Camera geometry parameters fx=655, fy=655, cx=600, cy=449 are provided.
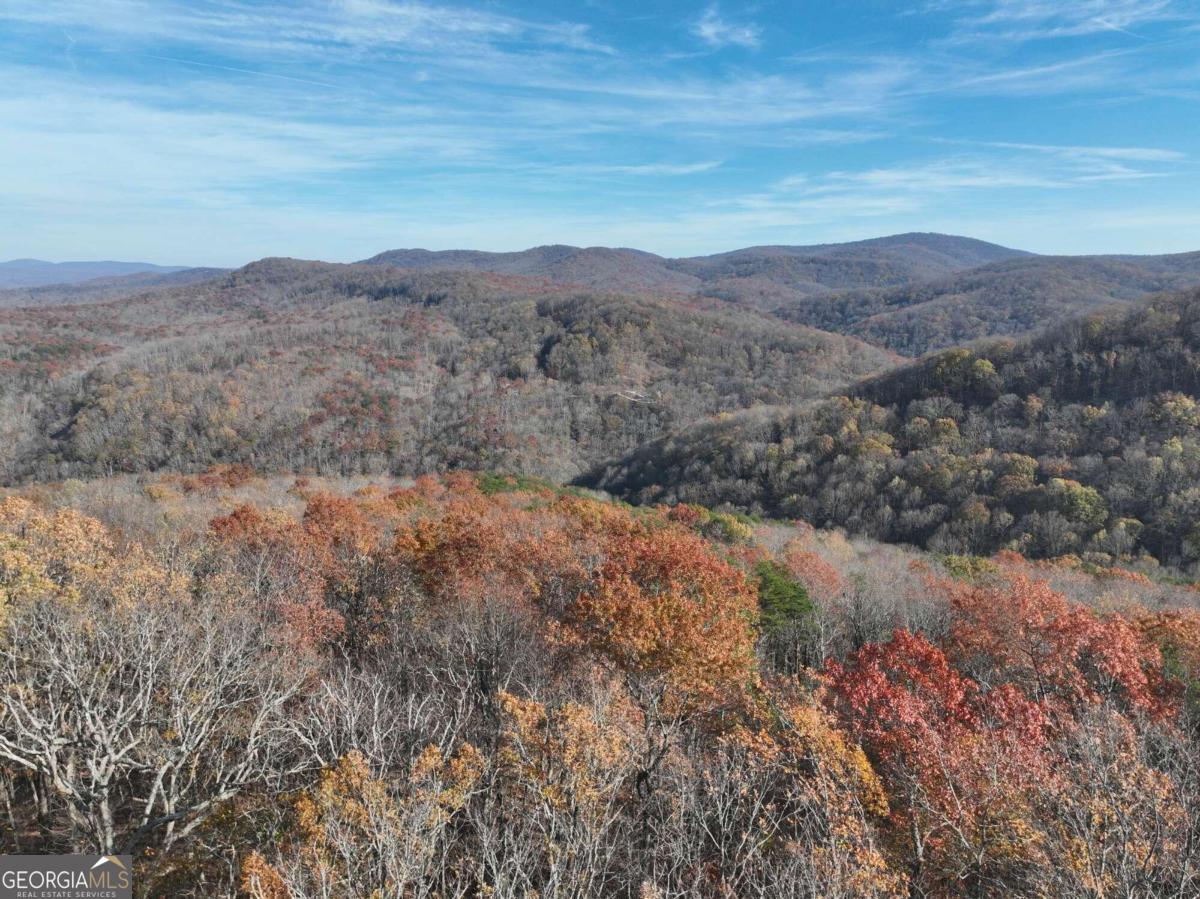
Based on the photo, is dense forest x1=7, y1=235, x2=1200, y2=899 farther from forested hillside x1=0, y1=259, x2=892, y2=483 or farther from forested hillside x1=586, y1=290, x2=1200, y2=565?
forested hillside x1=0, y1=259, x2=892, y2=483

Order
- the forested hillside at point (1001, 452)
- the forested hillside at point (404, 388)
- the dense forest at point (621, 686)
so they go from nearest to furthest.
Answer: the dense forest at point (621, 686), the forested hillside at point (1001, 452), the forested hillside at point (404, 388)

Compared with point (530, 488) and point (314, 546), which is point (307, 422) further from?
point (314, 546)

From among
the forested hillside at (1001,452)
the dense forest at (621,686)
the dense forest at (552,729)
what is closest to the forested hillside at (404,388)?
the forested hillside at (1001,452)

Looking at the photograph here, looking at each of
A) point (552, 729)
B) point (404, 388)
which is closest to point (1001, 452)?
point (552, 729)

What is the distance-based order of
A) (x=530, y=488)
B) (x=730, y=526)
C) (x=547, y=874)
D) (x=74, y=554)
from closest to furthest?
(x=547, y=874) < (x=74, y=554) < (x=730, y=526) < (x=530, y=488)

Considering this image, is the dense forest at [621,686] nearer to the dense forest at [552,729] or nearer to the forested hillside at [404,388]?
the dense forest at [552,729]

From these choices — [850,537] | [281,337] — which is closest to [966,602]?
[850,537]
